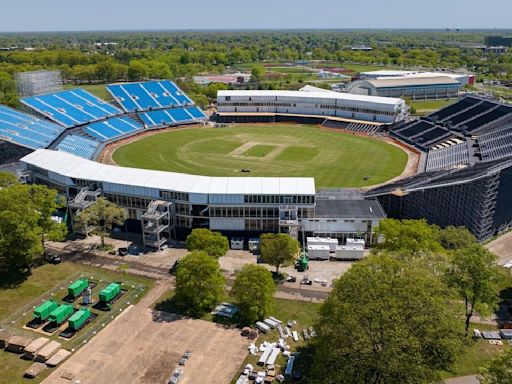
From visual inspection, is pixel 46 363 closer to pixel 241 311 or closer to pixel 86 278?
pixel 86 278

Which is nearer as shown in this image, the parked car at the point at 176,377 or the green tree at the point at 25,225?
the parked car at the point at 176,377

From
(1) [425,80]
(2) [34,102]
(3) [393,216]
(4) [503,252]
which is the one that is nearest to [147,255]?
(3) [393,216]

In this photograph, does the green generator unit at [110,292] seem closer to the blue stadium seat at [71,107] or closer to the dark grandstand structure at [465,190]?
the dark grandstand structure at [465,190]

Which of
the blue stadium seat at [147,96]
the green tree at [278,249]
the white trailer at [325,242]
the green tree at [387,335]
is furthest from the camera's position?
the blue stadium seat at [147,96]

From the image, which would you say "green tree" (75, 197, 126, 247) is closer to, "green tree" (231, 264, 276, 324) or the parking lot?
the parking lot

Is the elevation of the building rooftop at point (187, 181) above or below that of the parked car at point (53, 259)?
above

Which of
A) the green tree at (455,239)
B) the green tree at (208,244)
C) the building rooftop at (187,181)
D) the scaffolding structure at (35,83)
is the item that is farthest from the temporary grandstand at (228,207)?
the scaffolding structure at (35,83)

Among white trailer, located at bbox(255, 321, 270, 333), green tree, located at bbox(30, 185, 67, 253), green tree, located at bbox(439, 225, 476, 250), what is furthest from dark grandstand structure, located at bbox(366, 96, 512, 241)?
green tree, located at bbox(30, 185, 67, 253)
